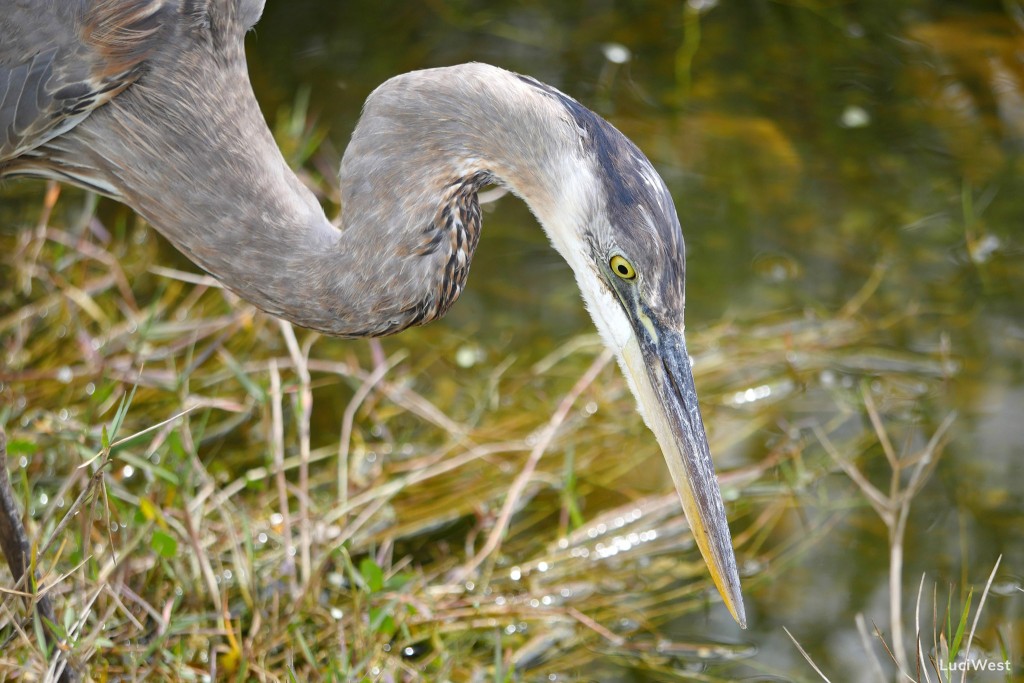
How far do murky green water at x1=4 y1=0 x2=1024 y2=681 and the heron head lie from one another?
34.9 inches

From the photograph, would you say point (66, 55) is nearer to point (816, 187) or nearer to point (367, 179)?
point (367, 179)

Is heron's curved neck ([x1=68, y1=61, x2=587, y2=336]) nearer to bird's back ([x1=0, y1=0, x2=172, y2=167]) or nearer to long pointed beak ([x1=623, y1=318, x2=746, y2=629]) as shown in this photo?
bird's back ([x1=0, y1=0, x2=172, y2=167])

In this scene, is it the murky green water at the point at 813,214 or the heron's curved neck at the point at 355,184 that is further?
the murky green water at the point at 813,214

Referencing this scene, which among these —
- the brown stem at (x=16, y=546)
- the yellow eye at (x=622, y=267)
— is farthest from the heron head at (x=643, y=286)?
the brown stem at (x=16, y=546)

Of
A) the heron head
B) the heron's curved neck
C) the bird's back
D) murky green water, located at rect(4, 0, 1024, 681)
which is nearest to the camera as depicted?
the heron head

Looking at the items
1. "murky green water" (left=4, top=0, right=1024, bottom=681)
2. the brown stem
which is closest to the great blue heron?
the brown stem

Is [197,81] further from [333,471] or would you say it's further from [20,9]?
[333,471]

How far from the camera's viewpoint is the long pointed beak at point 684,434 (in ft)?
6.94

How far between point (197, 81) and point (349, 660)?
1323 millimetres

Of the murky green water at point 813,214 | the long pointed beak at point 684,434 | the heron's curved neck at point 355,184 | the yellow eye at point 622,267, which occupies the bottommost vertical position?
the murky green water at point 813,214

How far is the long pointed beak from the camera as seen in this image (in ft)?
6.94

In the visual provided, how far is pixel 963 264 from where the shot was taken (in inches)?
161

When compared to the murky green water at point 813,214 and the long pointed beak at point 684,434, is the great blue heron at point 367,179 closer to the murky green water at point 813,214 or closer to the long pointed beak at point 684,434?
the long pointed beak at point 684,434

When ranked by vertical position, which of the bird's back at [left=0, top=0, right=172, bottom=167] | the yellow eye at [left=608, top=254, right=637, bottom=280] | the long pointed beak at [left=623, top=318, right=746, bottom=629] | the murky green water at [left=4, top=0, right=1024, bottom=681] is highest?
the bird's back at [left=0, top=0, right=172, bottom=167]
